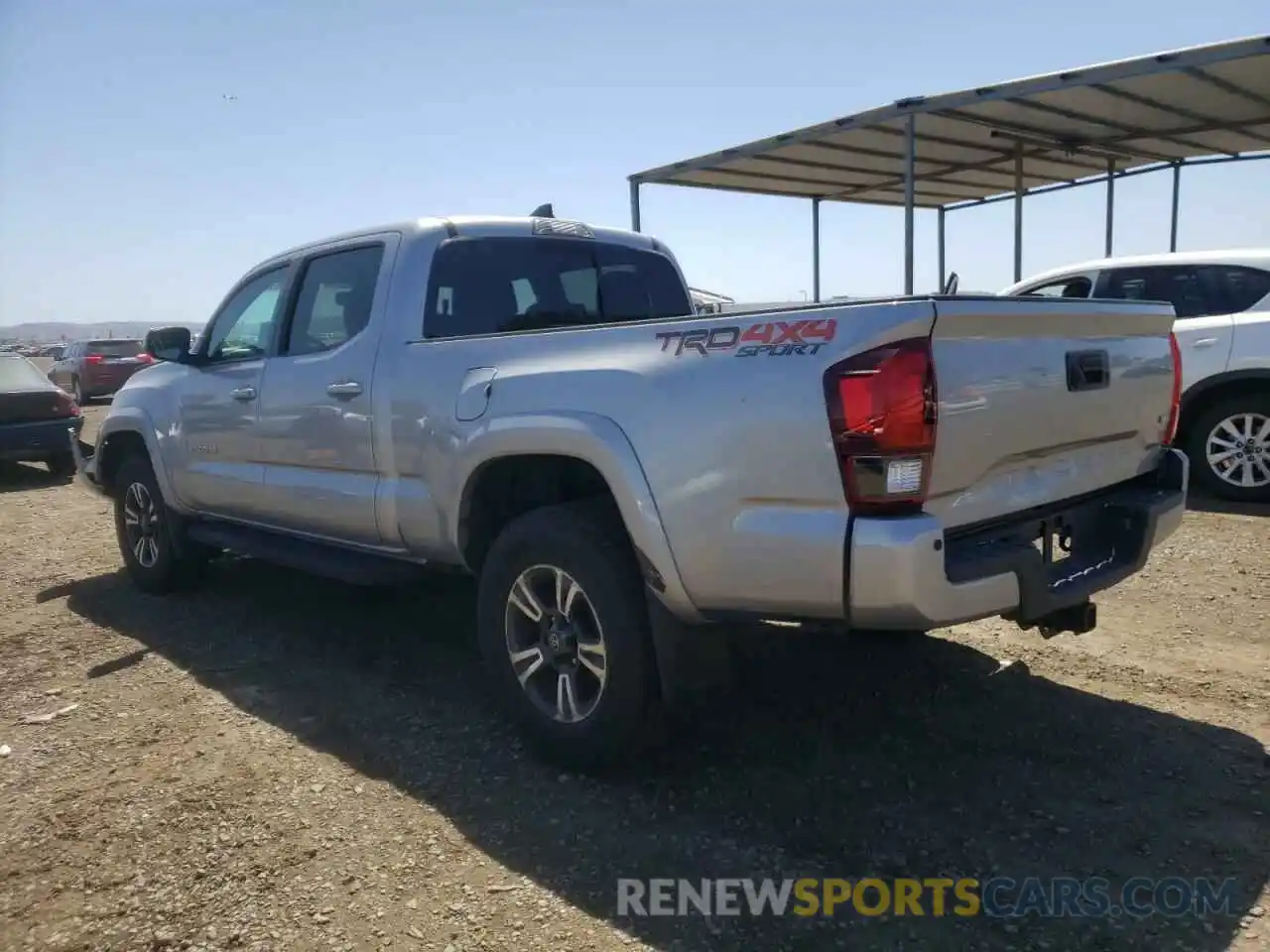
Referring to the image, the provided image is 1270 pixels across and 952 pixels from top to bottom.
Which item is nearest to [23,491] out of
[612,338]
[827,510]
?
[612,338]

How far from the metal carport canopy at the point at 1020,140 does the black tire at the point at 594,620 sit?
7030 mm

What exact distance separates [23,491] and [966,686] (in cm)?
1075

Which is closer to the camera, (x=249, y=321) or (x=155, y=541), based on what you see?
(x=249, y=321)

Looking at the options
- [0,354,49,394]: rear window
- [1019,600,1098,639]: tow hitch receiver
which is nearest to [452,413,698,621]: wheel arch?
[1019,600,1098,639]: tow hitch receiver

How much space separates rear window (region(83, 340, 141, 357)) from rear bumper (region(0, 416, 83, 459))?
1282 cm

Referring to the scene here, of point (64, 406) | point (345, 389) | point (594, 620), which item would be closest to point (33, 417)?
point (64, 406)

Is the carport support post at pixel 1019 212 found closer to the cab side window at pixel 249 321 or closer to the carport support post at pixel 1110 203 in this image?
the carport support post at pixel 1110 203

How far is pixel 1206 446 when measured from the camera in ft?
23.6

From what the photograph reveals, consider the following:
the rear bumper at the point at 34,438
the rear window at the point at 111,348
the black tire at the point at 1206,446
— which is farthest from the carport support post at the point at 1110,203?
the rear window at the point at 111,348

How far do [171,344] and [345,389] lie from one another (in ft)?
5.81

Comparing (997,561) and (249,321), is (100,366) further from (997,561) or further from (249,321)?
(997,561)

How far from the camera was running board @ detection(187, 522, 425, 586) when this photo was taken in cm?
414

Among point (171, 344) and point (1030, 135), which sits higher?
point (1030, 135)

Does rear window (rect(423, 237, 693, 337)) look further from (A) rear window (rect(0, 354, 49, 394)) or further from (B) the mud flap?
(A) rear window (rect(0, 354, 49, 394))
